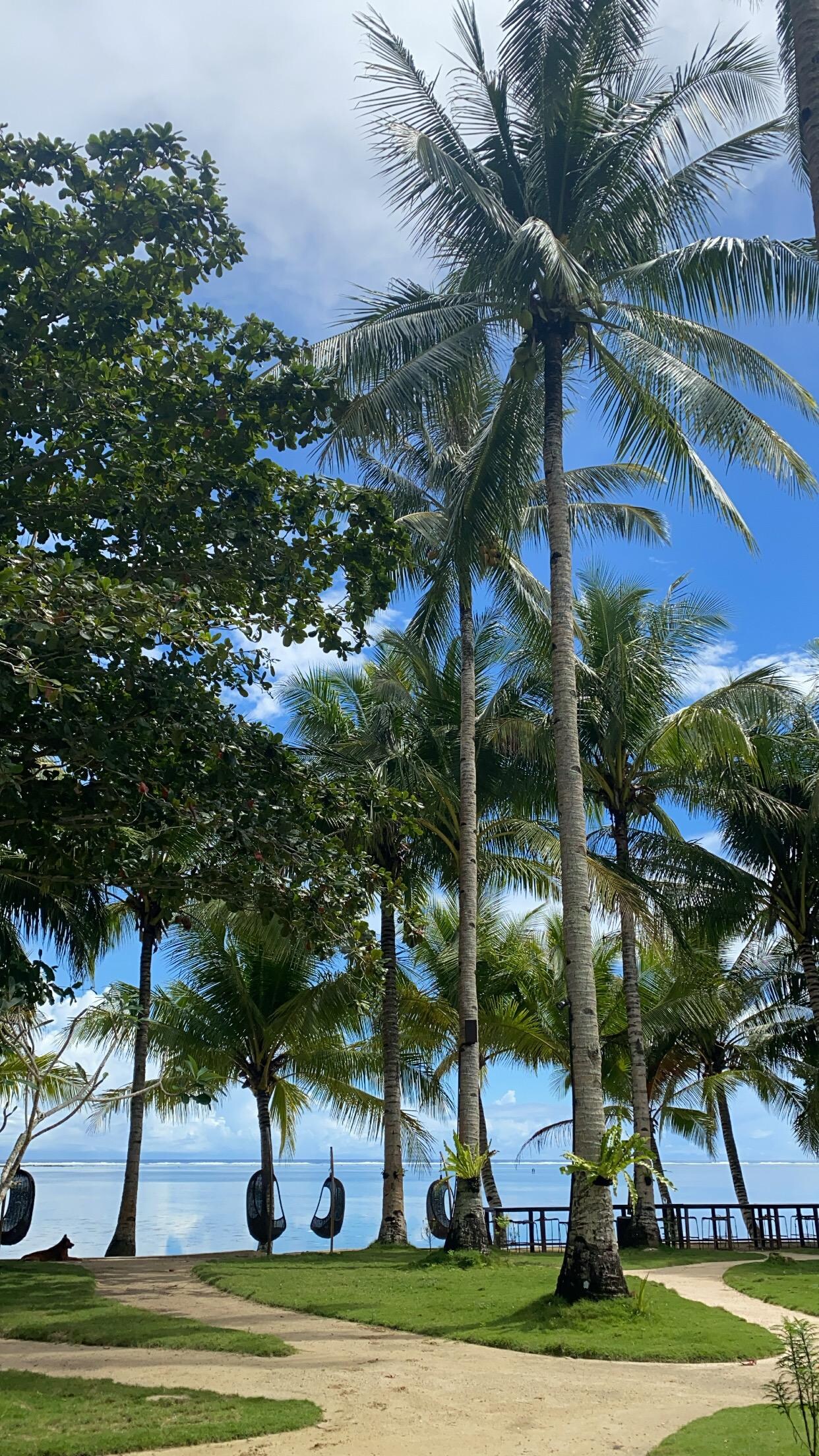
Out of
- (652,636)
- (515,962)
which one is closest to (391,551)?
(652,636)

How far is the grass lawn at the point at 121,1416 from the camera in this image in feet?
19.6

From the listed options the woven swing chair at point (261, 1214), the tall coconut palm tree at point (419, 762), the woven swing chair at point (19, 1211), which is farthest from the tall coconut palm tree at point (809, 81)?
the woven swing chair at point (261, 1214)

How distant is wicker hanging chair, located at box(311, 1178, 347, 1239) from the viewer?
799 inches

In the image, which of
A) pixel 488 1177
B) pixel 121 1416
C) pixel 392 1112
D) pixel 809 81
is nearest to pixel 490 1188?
pixel 488 1177

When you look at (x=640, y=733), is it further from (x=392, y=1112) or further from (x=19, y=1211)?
(x=19, y=1211)

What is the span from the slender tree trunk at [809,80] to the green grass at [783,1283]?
31.2 ft

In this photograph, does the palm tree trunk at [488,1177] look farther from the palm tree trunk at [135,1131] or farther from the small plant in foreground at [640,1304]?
the small plant in foreground at [640,1304]

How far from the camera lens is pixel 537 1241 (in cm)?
2208

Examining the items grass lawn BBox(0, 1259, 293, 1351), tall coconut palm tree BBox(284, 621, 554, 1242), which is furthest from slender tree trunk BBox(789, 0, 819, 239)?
tall coconut palm tree BBox(284, 621, 554, 1242)

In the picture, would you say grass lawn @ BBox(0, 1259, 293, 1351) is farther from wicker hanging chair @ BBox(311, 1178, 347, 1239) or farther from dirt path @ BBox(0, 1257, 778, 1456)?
wicker hanging chair @ BBox(311, 1178, 347, 1239)

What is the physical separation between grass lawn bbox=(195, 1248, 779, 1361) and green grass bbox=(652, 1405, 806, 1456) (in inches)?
84.8

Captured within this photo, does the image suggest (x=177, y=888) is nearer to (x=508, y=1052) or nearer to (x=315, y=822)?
(x=315, y=822)

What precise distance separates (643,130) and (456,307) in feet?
9.33

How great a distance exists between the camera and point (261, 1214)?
68.9ft
